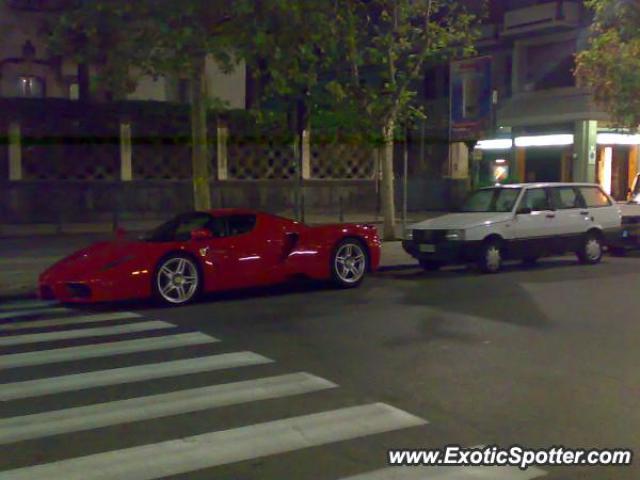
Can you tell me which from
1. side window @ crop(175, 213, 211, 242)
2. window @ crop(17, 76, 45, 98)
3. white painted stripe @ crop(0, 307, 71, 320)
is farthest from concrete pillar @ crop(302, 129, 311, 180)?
white painted stripe @ crop(0, 307, 71, 320)

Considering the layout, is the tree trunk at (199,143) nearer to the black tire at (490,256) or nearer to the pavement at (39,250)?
the pavement at (39,250)

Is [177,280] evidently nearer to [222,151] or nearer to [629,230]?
[629,230]

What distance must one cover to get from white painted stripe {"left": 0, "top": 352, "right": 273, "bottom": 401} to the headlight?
6544 mm

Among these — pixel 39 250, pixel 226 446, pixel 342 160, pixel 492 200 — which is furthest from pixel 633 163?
pixel 226 446

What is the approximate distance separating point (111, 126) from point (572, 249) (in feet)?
46.9

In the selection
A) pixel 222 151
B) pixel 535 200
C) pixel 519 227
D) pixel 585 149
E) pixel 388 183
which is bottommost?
pixel 519 227

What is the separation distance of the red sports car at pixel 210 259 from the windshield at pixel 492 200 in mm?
2923

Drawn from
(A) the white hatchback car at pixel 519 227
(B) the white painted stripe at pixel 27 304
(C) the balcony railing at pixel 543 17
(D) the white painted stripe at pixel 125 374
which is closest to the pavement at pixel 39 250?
(B) the white painted stripe at pixel 27 304

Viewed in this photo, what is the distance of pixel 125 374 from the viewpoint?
7082 millimetres

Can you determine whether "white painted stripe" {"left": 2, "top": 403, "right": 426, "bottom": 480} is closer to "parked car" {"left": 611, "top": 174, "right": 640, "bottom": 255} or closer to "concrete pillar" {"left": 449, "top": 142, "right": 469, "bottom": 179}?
"parked car" {"left": 611, "top": 174, "right": 640, "bottom": 255}

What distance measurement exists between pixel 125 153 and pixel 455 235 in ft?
42.1

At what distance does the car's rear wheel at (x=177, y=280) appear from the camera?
34.9 ft

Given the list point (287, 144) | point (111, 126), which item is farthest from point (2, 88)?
point (287, 144)

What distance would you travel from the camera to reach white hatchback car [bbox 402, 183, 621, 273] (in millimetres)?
13758
